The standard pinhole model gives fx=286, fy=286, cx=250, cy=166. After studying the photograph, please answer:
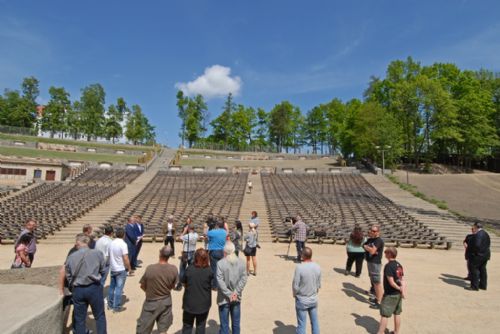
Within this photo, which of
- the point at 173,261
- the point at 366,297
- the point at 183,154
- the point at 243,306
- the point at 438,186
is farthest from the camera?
the point at 183,154

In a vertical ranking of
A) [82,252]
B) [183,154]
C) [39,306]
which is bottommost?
[39,306]

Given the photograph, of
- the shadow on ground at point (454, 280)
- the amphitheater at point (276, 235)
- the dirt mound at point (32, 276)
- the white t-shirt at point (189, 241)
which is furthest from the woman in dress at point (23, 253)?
the shadow on ground at point (454, 280)

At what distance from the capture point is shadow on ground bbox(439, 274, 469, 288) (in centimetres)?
854

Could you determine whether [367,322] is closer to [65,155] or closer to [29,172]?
[29,172]

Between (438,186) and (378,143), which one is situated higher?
(378,143)

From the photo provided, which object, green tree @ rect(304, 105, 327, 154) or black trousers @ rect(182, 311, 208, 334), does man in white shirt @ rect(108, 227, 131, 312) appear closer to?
black trousers @ rect(182, 311, 208, 334)

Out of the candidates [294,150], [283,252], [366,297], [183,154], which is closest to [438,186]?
[283,252]

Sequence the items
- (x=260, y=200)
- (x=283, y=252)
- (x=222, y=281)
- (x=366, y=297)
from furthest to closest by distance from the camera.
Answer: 1. (x=260, y=200)
2. (x=283, y=252)
3. (x=366, y=297)
4. (x=222, y=281)

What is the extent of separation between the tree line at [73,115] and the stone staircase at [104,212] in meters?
41.4

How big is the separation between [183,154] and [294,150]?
A: 3366 cm

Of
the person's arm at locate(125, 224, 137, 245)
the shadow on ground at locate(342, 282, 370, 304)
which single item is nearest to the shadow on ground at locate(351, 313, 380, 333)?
the shadow on ground at locate(342, 282, 370, 304)

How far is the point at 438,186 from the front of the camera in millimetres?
29000

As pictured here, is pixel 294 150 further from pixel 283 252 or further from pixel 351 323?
pixel 351 323

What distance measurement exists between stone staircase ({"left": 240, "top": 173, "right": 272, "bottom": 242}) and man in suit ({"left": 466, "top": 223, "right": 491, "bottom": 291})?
9.13m
